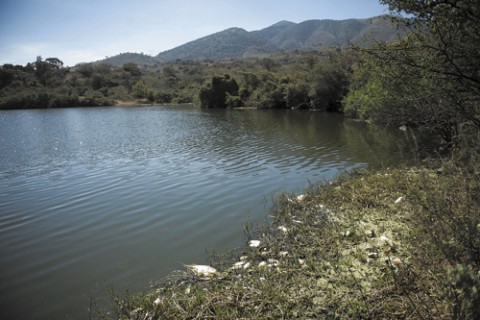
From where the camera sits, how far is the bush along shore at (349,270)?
375 cm

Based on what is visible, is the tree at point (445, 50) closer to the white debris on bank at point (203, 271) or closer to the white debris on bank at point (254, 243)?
the white debris on bank at point (254, 243)

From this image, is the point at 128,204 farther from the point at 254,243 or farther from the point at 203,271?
the point at 203,271

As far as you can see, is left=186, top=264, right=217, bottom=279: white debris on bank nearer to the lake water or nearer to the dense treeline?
the lake water

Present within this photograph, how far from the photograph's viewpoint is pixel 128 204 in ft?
35.7

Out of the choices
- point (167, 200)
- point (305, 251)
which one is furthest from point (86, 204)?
point (305, 251)

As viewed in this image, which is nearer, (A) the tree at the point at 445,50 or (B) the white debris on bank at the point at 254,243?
(A) the tree at the point at 445,50

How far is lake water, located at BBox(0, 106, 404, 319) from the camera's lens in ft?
21.7

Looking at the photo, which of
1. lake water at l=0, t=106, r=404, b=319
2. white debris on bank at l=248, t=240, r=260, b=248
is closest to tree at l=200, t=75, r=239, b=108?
lake water at l=0, t=106, r=404, b=319

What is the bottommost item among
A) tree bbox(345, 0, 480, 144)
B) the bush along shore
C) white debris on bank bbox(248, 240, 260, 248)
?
white debris on bank bbox(248, 240, 260, 248)

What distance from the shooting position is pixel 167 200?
11062 mm

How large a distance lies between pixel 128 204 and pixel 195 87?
88.3 meters

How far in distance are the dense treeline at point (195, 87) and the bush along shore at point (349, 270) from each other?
103 feet

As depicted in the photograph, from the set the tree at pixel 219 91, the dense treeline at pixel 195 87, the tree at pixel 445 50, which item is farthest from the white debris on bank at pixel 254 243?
the tree at pixel 219 91

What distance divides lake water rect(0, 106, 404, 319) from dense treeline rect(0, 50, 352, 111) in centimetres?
2200
